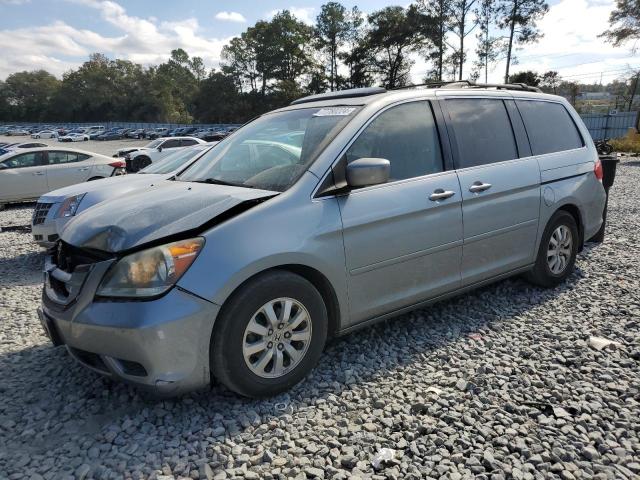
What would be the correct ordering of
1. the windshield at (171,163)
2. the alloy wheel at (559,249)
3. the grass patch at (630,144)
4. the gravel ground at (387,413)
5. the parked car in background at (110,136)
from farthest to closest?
the parked car in background at (110,136)
the grass patch at (630,144)
the windshield at (171,163)
the alloy wheel at (559,249)
the gravel ground at (387,413)

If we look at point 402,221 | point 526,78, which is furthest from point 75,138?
point 402,221

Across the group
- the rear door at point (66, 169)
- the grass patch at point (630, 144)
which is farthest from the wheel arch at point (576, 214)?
the grass patch at point (630, 144)

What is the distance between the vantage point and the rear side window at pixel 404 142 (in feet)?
11.2

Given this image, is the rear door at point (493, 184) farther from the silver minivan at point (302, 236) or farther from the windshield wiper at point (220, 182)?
the windshield wiper at point (220, 182)

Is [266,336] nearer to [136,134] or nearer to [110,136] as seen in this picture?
[136,134]

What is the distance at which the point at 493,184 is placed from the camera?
3959 millimetres

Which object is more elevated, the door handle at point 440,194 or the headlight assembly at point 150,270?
the door handle at point 440,194

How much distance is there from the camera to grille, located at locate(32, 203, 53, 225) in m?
6.46

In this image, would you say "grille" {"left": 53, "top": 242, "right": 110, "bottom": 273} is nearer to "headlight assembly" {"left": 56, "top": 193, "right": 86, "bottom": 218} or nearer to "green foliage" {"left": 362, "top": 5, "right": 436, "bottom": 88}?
"headlight assembly" {"left": 56, "top": 193, "right": 86, "bottom": 218}

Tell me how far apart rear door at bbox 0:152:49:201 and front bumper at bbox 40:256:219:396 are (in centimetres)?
1097

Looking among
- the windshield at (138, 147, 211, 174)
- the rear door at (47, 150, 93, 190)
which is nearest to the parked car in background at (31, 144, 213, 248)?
the windshield at (138, 147, 211, 174)

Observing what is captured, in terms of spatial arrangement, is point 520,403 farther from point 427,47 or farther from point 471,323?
point 427,47

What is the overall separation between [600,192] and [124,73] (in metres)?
128

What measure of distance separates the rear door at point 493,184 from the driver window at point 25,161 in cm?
1163
